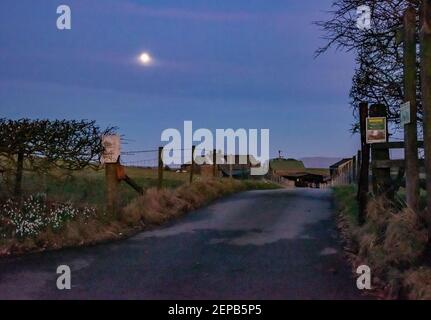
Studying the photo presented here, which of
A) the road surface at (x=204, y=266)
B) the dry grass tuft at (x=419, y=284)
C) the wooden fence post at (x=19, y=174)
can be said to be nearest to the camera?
A: the dry grass tuft at (x=419, y=284)

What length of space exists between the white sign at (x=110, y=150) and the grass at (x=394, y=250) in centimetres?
505

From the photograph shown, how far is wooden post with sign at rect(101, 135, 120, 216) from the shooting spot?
448 inches

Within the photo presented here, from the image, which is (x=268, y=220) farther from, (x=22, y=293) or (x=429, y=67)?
(x=22, y=293)

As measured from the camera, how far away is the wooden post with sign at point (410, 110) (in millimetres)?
8359

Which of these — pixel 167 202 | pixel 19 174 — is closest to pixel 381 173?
pixel 167 202

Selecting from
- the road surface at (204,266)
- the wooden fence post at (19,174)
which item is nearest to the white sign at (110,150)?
the wooden fence post at (19,174)

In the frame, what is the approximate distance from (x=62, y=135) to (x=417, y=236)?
22.4ft

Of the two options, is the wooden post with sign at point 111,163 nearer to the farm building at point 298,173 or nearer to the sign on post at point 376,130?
the sign on post at point 376,130

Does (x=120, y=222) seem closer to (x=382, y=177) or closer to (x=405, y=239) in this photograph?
(x=382, y=177)

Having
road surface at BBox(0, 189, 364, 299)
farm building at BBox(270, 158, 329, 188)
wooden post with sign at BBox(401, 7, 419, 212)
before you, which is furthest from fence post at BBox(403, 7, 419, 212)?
farm building at BBox(270, 158, 329, 188)

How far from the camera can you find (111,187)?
1150 cm

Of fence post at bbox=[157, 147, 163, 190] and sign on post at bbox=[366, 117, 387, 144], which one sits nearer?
sign on post at bbox=[366, 117, 387, 144]

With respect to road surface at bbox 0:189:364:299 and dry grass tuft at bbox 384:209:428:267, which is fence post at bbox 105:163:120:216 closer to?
road surface at bbox 0:189:364:299

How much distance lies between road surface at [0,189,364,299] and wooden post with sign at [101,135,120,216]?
1229 millimetres
